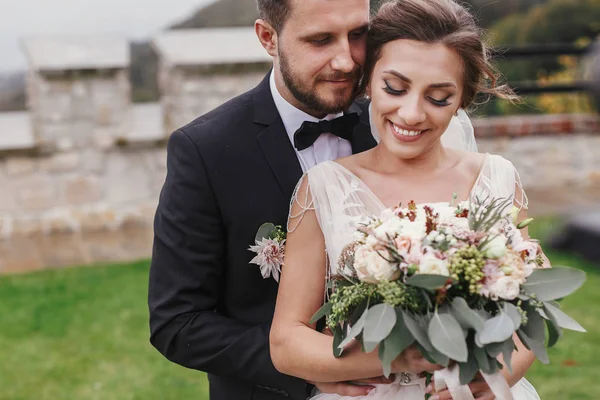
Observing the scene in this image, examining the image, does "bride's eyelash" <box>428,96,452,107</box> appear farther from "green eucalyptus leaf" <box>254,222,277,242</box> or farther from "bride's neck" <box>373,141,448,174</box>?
"green eucalyptus leaf" <box>254,222,277,242</box>

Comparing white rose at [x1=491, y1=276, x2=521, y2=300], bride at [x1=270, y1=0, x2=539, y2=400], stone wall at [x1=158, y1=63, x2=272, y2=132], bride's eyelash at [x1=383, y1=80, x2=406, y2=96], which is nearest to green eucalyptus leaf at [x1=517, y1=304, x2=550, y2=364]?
white rose at [x1=491, y1=276, x2=521, y2=300]

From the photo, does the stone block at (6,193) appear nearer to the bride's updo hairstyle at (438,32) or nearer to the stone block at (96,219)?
the stone block at (96,219)

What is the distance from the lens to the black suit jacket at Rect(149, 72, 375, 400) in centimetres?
284

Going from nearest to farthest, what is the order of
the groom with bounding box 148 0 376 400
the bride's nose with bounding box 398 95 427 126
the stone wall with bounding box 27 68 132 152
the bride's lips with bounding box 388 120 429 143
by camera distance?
the bride's nose with bounding box 398 95 427 126 → the bride's lips with bounding box 388 120 429 143 → the groom with bounding box 148 0 376 400 → the stone wall with bounding box 27 68 132 152

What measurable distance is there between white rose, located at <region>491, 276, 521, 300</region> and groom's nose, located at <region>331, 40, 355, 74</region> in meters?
0.92

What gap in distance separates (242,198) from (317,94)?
0.44 metres

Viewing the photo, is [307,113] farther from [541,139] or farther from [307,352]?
[541,139]

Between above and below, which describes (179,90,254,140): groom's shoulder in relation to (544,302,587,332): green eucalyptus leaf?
above

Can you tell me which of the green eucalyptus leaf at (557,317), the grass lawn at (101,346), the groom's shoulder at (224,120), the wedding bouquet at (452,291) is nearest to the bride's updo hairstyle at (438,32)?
the groom's shoulder at (224,120)

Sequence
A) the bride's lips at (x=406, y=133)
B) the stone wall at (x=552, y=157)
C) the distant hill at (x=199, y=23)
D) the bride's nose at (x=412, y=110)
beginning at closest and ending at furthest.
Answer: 1. the bride's nose at (x=412, y=110)
2. the bride's lips at (x=406, y=133)
3. the stone wall at (x=552, y=157)
4. the distant hill at (x=199, y=23)

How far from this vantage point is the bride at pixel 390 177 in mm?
2607

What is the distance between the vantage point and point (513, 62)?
11969 mm

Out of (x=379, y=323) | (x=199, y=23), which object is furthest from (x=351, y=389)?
(x=199, y=23)

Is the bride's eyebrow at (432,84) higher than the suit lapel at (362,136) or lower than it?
higher
